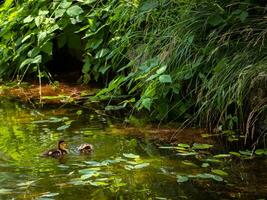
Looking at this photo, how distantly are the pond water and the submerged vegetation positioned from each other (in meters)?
0.37

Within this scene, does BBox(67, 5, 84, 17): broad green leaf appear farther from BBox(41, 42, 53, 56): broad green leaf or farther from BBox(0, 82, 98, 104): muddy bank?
BBox(0, 82, 98, 104): muddy bank

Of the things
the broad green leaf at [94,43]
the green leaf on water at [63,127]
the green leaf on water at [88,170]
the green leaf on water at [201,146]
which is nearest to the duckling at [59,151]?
the green leaf on water at [88,170]

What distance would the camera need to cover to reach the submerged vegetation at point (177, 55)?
3.90 m

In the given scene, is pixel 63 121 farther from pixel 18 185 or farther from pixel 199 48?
pixel 18 185

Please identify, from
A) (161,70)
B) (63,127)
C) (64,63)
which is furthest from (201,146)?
(64,63)

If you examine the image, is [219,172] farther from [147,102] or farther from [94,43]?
[94,43]

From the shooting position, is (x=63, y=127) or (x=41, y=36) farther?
(x=41, y=36)

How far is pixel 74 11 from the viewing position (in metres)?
5.86

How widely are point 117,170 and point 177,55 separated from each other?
1313 millimetres

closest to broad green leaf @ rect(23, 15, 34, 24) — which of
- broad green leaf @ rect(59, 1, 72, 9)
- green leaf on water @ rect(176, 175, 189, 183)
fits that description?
broad green leaf @ rect(59, 1, 72, 9)

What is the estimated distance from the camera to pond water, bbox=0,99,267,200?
297 centimetres

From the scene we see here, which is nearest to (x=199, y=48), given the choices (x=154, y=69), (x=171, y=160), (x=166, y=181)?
(x=154, y=69)

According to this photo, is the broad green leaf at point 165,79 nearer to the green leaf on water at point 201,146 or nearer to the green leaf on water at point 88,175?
the green leaf on water at point 201,146

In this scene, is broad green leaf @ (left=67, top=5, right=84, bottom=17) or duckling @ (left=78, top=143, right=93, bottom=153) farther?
broad green leaf @ (left=67, top=5, right=84, bottom=17)
